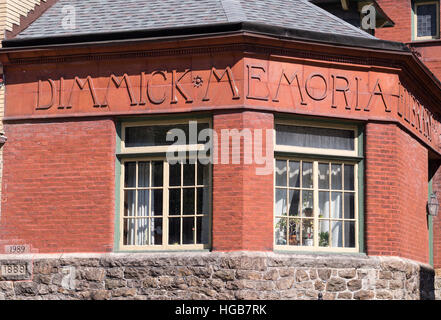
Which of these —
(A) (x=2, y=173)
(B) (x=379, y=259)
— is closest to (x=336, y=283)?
(B) (x=379, y=259)

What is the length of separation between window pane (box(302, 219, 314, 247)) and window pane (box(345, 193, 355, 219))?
0.73 meters

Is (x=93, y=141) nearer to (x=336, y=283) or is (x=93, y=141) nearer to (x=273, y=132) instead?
(x=273, y=132)

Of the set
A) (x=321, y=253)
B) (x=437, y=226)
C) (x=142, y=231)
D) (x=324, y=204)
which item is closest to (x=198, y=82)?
(x=142, y=231)

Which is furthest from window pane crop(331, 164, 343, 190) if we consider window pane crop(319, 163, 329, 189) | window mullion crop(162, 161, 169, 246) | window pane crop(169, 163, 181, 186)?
window mullion crop(162, 161, 169, 246)

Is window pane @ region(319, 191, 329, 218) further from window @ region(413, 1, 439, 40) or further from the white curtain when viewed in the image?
window @ region(413, 1, 439, 40)

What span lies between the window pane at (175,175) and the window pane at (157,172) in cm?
18

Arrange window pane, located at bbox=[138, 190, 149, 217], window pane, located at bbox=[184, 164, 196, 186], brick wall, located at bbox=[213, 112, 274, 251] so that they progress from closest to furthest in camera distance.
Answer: brick wall, located at bbox=[213, 112, 274, 251], window pane, located at bbox=[184, 164, 196, 186], window pane, located at bbox=[138, 190, 149, 217]

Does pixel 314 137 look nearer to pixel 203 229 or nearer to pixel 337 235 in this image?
pixel 337 235

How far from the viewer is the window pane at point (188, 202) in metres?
14.3

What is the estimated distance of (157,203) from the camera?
14547 mm

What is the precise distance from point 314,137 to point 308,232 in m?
1.75

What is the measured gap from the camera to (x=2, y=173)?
1502 centimetres

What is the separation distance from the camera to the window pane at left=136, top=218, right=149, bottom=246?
14500 mm

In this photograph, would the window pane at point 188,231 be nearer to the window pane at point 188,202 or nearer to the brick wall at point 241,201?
the window pane at point 188,202
